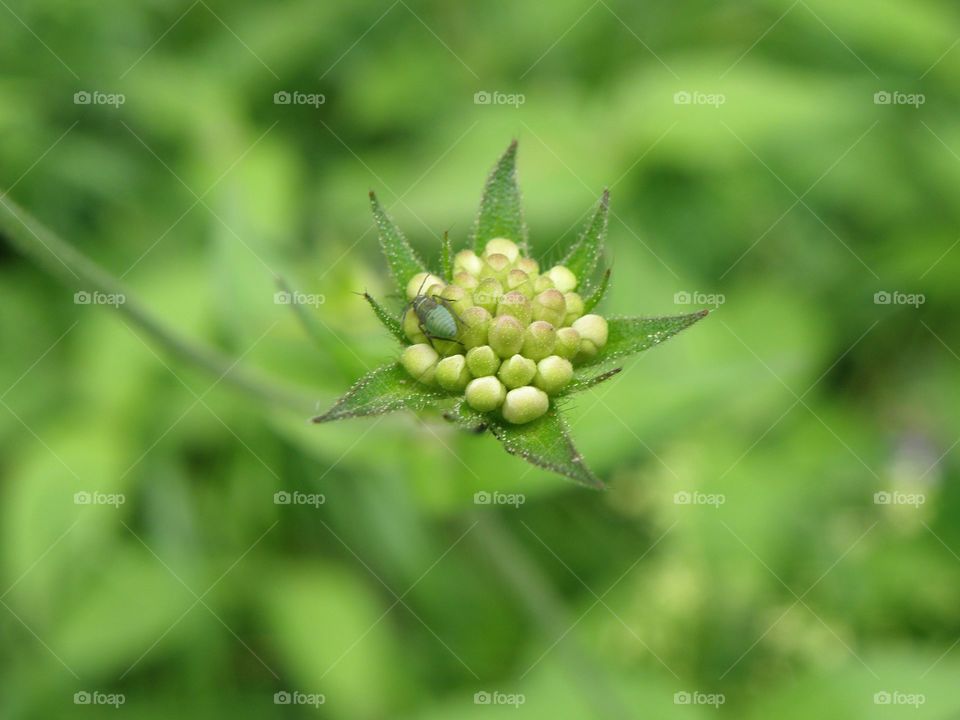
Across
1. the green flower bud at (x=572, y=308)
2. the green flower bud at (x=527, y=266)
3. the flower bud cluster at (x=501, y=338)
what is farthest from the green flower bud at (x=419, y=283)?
the green flower bud at (x=572, y=308)

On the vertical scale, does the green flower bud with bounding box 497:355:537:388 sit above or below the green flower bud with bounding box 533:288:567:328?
below

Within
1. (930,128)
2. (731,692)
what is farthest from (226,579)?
(930,128)

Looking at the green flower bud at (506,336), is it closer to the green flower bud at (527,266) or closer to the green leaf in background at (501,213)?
the green flower bud at (527,266)

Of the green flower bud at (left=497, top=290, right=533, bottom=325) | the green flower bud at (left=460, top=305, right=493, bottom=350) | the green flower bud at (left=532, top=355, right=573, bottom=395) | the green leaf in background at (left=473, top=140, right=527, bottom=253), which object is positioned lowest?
the green flower bud at (left=532, top=355, right=573, bottom=395)

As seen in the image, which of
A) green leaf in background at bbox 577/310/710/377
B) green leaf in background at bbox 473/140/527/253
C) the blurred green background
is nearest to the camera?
green leaf in background at bbox 577/310/710/377

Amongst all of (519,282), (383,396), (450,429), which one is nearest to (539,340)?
(519,282)

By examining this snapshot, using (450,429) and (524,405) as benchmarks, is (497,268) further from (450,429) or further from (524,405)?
(450,429)

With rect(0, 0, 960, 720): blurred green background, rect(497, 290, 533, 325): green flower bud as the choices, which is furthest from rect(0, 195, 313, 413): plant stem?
rect(497, 290, 533, 325): green flower bud

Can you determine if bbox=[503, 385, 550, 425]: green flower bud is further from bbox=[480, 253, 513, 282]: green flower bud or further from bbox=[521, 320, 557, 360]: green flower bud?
bbox=[480, 253, 513, 282]: green flower bud
